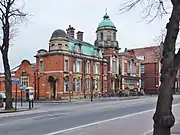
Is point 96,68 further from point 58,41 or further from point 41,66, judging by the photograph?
point 58,41

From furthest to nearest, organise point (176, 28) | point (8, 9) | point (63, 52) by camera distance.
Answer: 1. point (63, 52)
2. point (8, 9)
3. point (176, 28)

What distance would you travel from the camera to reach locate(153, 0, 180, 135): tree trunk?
Answer: 7.01 metres

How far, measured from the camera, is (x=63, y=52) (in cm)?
5678

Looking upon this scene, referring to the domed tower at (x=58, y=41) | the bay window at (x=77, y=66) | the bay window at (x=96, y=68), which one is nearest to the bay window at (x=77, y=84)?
the bay window at (x=77, y=66)

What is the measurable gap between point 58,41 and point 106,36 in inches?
707

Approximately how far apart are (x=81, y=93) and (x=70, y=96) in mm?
3829

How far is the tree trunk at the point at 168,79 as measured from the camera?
→ 276 inches

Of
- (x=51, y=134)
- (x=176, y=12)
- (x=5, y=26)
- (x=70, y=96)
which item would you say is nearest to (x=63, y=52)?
(x=70, y=96)

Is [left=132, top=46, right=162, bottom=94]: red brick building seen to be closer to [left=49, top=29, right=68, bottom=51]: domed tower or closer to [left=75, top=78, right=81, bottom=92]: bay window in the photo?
[left=75, top=78, right=81, bottom=92]: bay window

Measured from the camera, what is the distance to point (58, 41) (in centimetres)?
5700

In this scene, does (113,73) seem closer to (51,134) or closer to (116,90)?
(116,90)

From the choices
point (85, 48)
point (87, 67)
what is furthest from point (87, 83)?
point (85, 48)

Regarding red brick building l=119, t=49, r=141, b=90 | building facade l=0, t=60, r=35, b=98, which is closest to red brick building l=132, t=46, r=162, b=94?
red brick building l=119, t=49, r=141, b=90

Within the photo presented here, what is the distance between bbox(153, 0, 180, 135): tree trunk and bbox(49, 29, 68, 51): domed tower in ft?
164
